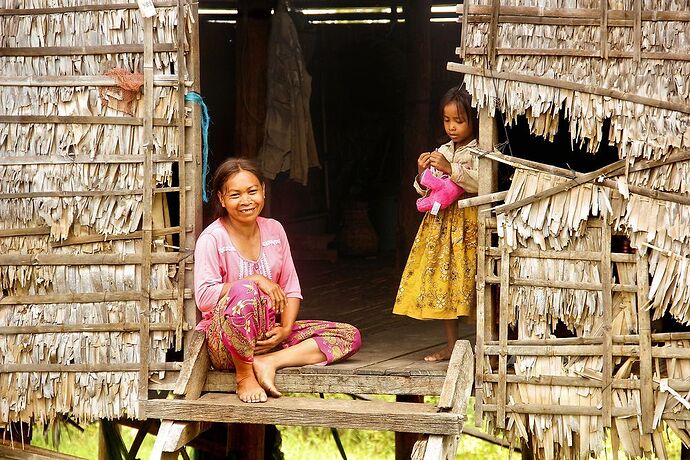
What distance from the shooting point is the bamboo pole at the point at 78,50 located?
454 cm

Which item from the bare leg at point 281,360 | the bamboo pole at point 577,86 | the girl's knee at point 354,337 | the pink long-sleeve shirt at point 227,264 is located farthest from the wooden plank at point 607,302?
the pink long-sleeve shirt at point 227,264

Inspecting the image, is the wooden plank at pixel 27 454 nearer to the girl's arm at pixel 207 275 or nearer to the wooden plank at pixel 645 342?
the girl's arm at pixel 207 275

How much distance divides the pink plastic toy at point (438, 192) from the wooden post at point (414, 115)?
3.09 m

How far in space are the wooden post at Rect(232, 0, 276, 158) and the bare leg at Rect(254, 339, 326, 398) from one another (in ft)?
7.63

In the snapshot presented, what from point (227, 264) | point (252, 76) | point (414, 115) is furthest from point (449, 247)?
point (414, 115)

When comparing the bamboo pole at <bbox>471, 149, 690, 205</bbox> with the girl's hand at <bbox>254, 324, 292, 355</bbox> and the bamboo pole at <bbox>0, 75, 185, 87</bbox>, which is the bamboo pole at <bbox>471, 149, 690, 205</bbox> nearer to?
the girl's hand at <bbox>254, 324, 292, 355</bbox>

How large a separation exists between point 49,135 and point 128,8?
68cm

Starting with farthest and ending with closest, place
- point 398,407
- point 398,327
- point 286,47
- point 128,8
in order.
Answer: point 286,47 < point 398,327 < point 128,8 < point 398,407

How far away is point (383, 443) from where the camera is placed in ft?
34.5

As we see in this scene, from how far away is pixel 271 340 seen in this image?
14.7ft

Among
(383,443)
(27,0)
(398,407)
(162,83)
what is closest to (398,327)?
(398,407)

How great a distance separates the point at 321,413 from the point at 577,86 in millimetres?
1729

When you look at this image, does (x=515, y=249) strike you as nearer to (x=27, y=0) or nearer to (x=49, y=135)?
(x=49, y=135)

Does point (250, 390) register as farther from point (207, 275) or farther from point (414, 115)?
point (414, 115)
